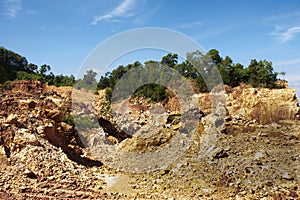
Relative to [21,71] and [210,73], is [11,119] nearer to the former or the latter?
[210,73]

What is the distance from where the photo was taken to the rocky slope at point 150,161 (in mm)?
7117

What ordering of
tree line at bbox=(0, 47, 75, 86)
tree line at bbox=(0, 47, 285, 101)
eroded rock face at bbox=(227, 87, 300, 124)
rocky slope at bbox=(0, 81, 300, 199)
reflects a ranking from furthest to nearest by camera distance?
1. tree line at bbox=(0, 47, 75, 86)
2. tree line at bbox=(0, 47, 285, 101)
3. eroded rock face at bbox=(227, 87, 300, 124)
4. rocky slope at bbox=(0, 81, 300, 199)

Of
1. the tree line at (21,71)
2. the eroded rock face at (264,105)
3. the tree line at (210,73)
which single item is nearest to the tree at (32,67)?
the tree line at (21,71)

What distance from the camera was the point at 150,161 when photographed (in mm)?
9578

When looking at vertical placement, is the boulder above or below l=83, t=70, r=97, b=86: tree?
below

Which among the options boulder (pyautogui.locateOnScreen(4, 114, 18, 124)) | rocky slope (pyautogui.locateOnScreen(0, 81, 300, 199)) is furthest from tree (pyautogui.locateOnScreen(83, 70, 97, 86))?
boulder (pyautogui.locateOnScreen(4, 114, 18, 124))

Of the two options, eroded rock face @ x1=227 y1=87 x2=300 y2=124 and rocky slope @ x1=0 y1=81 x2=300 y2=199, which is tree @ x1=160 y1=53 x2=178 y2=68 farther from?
rocky slope @ x1=0 y1=81 x2=300 y2=199

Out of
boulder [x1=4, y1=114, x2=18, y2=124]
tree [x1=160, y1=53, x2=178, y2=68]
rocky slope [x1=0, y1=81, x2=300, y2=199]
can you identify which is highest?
tree [x1=160, y1=53, x2=178, y2=68]

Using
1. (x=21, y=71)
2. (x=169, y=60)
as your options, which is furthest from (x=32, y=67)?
(x=169, y=60)

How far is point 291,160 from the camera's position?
8414 millimetres

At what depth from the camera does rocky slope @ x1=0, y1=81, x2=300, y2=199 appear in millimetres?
7117

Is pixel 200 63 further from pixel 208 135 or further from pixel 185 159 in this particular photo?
pixel 185 159

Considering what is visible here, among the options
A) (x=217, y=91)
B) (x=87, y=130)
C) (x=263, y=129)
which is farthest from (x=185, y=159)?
(x=217, y=91)

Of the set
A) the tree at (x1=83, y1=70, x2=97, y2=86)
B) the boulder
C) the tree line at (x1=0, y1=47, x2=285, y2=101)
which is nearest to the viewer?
the boulder
